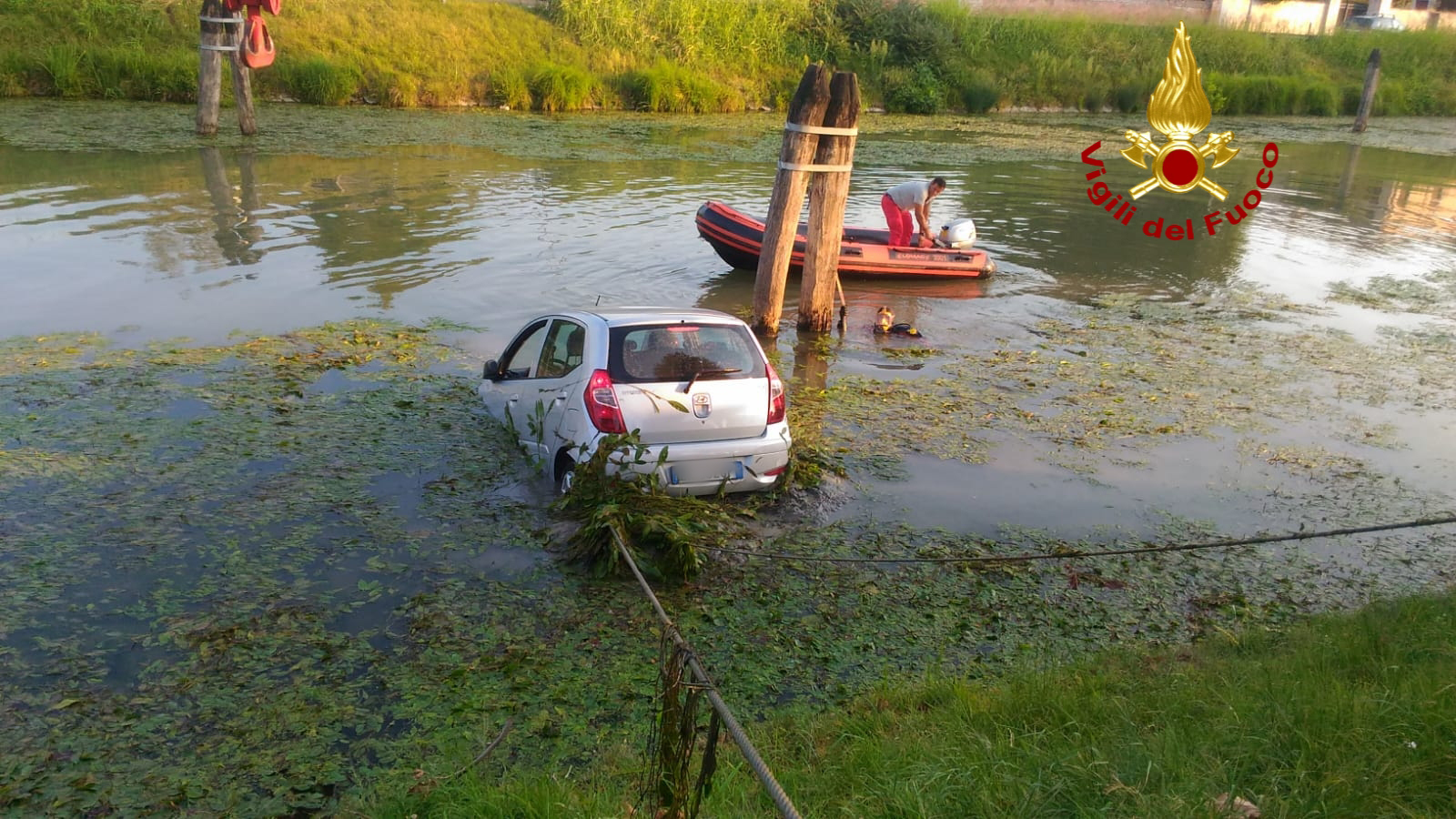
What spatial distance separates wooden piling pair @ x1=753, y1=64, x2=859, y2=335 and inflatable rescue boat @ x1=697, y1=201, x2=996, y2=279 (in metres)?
2.64

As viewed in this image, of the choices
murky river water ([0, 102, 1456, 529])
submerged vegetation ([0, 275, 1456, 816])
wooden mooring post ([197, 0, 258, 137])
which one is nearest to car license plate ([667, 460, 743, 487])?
submerged vegetation ([0, 275, 1456, 816])

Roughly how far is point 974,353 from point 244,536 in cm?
883

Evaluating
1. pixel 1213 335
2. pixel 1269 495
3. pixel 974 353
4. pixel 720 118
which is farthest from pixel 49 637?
pixel 720 118

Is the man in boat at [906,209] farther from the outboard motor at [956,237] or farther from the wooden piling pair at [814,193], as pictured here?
the wooden piling pair at [814,193]

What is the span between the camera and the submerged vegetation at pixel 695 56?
94.7ft

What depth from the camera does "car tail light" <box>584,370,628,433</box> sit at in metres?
7.26

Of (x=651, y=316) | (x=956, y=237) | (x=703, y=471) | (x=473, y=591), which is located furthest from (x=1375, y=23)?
(x=473, y=591)

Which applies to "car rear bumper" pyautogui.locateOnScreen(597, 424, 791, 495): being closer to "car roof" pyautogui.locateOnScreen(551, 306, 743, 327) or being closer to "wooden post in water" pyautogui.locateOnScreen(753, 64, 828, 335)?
"car roof" pyautogui.locateOnScreen(551, 306, 743, 327)

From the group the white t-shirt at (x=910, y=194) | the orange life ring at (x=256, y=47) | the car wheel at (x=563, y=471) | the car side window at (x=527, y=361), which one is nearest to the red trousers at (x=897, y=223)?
the white t-shirt at (x=910, y=194)

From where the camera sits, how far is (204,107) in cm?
2419

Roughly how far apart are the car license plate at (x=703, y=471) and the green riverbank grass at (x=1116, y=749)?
248 centimetres

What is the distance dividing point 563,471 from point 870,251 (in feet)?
32.1

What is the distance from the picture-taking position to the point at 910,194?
1631 centimetres

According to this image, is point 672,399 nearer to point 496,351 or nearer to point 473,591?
point 473,591
